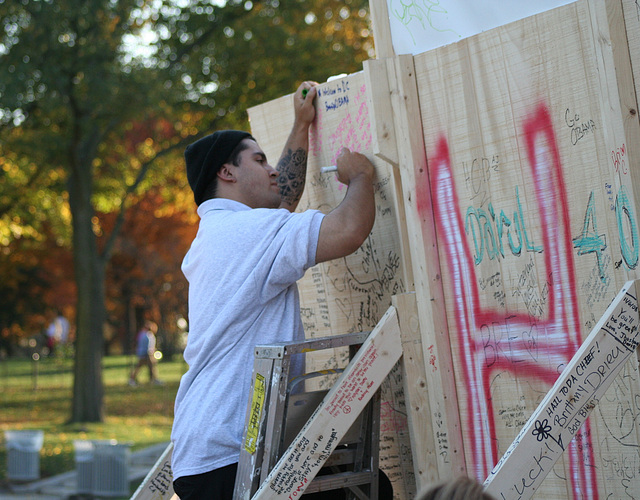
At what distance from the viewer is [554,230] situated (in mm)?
2863

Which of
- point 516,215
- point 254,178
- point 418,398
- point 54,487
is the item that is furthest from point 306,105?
point 54,487

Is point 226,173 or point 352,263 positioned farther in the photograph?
point 352,263

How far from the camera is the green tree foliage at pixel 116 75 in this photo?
11742 millimetres

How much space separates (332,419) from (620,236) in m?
1.20

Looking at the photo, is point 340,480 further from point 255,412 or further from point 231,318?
point 231,318

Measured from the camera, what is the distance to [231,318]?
288 cm

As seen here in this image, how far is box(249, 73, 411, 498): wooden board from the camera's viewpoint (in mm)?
3521

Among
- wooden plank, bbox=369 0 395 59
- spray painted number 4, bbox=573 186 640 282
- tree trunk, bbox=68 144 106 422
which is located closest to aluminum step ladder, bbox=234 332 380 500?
spray painted number 4, bbox=573 186 640 282

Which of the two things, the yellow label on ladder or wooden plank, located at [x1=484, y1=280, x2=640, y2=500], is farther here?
the yellow label on ladder

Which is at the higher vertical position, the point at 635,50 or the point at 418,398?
the point at 635,50

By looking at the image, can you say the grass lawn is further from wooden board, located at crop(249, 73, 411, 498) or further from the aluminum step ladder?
the aluminum step ladder

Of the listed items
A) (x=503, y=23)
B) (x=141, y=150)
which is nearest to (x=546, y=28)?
(x=503, y=23)

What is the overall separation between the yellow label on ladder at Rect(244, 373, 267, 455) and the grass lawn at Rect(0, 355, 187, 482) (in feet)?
24.5

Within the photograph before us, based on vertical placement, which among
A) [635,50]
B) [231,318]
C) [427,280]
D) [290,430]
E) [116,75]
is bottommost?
[290,430]
